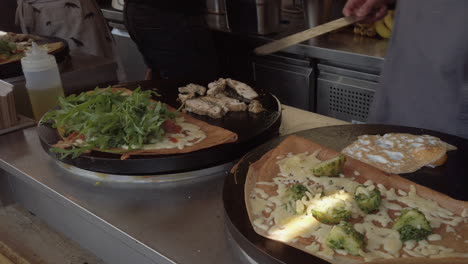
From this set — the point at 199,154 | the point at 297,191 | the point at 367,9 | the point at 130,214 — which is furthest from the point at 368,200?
the point at 367,9

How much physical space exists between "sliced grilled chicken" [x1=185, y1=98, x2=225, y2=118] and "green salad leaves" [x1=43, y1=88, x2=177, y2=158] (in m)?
0.11

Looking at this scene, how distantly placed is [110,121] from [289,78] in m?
2.10

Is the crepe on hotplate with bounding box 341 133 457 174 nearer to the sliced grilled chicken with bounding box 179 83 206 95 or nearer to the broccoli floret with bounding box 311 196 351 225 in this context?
the broccoli floret with bounding box 311 196 351 225

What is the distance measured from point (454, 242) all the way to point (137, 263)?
2.65ft

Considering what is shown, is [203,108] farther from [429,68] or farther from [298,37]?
[429,68]

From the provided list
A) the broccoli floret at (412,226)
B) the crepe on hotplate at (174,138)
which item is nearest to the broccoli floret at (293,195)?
the broccoli floret at (412,226)

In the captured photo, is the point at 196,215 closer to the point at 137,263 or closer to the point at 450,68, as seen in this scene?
the point at 137,263

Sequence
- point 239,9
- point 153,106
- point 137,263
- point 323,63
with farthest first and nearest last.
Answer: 1. point 239,9
2. point 323,63
3. point 153,106
4. point 137,263

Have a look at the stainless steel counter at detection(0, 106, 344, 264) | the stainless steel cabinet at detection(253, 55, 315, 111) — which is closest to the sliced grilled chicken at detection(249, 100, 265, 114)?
the stainless steel counter at detection(0, 106, 344, 264)

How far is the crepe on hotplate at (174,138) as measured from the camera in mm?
1554

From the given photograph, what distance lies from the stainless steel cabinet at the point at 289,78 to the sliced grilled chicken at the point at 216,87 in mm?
1508

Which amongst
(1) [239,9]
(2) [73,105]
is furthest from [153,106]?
(1) [239,9]

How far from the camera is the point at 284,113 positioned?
2012mm

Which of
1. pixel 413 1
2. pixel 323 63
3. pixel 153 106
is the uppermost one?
pixel 413 1
